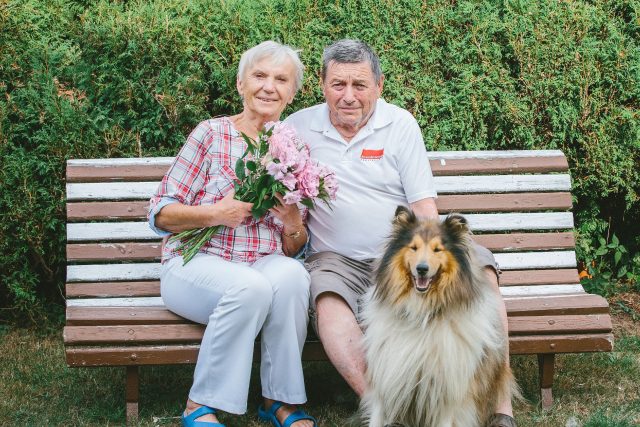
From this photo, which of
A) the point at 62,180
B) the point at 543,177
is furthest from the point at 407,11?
the point at 62,180

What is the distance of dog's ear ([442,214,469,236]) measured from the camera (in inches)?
147

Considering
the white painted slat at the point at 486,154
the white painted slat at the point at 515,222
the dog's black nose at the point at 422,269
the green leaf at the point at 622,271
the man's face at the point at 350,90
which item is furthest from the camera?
the green leaf at the point at 622,271

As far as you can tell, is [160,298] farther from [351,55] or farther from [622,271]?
[622,271]

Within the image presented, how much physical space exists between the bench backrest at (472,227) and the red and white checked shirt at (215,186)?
49cm

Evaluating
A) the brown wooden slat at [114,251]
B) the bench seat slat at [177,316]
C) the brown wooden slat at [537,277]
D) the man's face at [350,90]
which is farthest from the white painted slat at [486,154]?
the brown wooden slat at [114,251]

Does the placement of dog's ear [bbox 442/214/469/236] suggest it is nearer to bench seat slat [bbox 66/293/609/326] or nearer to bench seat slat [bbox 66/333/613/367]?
bench seat slat [bbox 66/293/609/326]

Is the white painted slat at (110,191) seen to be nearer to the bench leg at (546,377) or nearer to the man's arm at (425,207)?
the man's arm at (425,207)

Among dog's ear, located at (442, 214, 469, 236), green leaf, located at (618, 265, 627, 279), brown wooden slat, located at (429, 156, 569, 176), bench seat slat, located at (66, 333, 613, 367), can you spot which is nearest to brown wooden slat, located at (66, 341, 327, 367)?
bench seat slat, located at (66, 333, 613, 367)

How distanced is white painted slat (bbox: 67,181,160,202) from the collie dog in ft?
5.48

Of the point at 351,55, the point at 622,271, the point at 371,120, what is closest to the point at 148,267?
the point at 371,120

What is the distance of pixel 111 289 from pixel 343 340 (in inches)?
57.4

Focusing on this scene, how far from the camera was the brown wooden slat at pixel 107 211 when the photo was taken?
15.6 feet

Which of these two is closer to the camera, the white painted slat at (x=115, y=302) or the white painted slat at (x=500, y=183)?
the white painted slat at (x=115, y=302)

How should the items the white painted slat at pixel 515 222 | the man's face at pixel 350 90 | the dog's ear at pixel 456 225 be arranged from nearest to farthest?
→ the dog's ear at pixel 456 225, the man's face at pixel 350 90, the white painted slat at pixel 515 222
